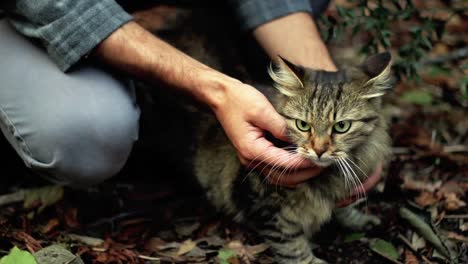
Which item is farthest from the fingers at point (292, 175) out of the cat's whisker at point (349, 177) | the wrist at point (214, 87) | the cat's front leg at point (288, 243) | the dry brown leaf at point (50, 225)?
the dry brown leaf at point (50, 225)

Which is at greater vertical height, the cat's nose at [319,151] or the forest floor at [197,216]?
the cat's nose at [319,151]

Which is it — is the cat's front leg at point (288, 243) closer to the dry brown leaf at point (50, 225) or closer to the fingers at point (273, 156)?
the fingers at point (273, 156)

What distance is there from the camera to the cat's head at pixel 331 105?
7.11 feet

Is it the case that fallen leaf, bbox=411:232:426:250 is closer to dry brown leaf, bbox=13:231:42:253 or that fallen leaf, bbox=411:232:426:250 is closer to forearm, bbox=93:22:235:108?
forearm, bbox=93:22:235:108

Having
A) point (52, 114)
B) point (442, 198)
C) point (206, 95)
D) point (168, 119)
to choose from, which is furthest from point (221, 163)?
point (442, 198)

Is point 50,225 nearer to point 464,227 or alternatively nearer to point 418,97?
point 464,227

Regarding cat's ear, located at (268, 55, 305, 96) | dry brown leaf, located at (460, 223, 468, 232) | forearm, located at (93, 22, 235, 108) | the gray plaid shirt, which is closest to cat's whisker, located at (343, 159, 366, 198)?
cat's ear, located at (268, 55, 305, 96)

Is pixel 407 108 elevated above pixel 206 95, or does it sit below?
below

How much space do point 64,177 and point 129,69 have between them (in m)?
0.58

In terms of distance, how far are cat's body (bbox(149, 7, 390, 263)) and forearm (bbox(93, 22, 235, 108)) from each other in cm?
29

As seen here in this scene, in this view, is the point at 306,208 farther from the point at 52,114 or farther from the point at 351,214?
the point at 52,114

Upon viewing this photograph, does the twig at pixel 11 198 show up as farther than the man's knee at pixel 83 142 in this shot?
Yes

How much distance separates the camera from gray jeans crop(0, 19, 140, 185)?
229 centimetres

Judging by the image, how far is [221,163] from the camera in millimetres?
2764
